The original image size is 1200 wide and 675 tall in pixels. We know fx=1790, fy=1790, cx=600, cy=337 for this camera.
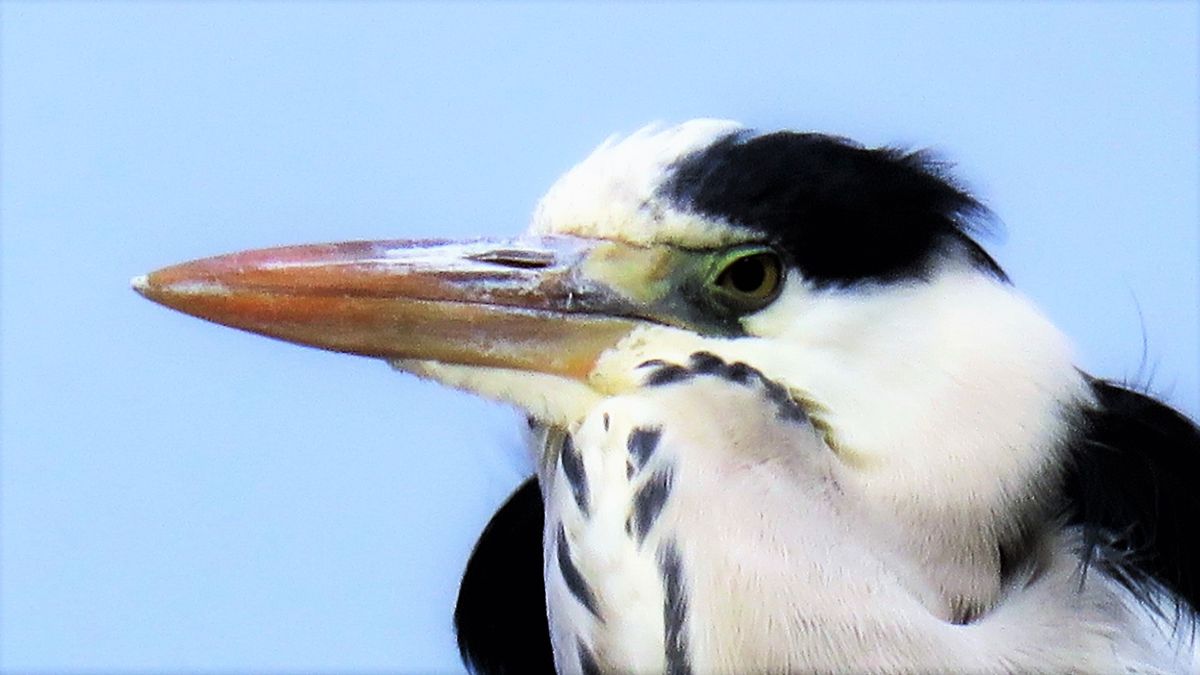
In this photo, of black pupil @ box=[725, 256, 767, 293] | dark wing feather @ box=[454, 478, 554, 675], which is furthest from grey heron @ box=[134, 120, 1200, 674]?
dark wing feather @ box=[454, 478, 554, 675]

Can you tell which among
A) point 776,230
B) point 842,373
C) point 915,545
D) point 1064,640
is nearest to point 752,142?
point 776,230

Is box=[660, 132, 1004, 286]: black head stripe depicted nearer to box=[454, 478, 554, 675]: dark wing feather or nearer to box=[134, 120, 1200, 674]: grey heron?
box=[134, 120, 1200, 674]: grey heron

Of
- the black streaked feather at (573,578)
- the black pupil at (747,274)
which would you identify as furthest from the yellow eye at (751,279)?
the black streaked feather at (573,578)

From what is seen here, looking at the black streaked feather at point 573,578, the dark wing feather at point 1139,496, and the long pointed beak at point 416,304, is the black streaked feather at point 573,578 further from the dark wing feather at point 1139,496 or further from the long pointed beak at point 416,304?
the dark wing feather at point 1139,496

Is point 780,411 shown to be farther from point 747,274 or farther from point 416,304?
point 416,304

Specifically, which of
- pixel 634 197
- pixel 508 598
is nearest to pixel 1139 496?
pixel 634 197
